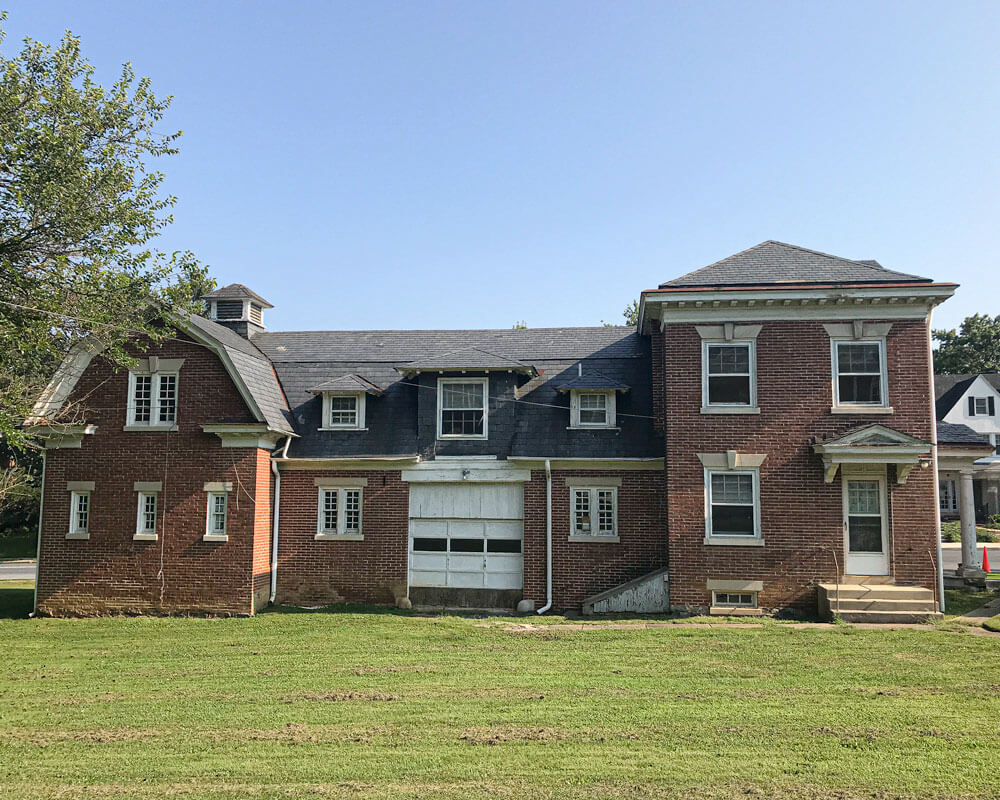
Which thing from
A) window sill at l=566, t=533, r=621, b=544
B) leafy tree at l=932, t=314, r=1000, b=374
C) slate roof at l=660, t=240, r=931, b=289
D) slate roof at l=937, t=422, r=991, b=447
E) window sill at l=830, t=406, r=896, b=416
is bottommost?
window sill at l=566, t=533, r=621, b=544

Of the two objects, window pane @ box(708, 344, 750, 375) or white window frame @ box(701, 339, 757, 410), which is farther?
window pane @ box(708, 344, 750, 375)

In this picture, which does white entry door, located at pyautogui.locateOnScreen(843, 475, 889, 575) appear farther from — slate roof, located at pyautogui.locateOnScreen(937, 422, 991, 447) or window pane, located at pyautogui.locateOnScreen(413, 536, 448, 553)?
window pane, located at pyautogui.locateOnScreen(413, 536, 448, 553)

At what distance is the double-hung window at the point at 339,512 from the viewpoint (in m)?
19.1

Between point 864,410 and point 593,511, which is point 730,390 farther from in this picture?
point 593,511

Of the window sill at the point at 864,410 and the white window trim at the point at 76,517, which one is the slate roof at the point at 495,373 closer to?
the window sill at the point at 864,410

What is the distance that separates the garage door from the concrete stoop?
22.9 ft

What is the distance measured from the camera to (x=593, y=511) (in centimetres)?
1842

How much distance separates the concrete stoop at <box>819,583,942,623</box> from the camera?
15625mm

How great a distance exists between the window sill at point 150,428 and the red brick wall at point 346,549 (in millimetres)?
3001

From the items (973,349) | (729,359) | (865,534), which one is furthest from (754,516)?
(973,349)

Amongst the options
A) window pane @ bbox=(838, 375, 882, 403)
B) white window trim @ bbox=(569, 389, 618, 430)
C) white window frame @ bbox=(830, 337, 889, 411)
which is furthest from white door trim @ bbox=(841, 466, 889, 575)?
white window trim @ bbox=(569, 389, 618, 430)

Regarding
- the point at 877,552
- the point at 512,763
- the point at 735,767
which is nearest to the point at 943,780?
the point at 735,767

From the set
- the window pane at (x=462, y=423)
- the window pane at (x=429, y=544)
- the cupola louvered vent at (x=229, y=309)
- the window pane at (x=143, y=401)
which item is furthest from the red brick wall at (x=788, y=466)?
the cupola louvered vent at (x=229, y=309)

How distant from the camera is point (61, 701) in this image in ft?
37.0
